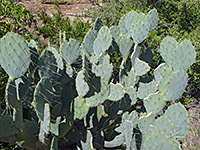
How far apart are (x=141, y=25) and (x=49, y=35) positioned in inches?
77.7

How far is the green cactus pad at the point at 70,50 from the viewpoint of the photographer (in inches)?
84.2

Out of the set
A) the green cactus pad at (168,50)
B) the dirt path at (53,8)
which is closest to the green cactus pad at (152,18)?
the green cactus pad at (168,50)

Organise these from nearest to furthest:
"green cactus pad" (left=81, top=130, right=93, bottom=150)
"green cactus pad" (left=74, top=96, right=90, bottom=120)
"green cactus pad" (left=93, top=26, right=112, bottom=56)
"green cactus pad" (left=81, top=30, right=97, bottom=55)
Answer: "green cactus pad" (left=74, top=96, right=90, bottom=120) → "green cactus pad" (left=81, top=130, right=93, bottom=150) → "green cactus pad" (left=93, top=26, right=112, bottom=56) → "green cactus pad" (left=81, top=30, right=97, bottom=55)

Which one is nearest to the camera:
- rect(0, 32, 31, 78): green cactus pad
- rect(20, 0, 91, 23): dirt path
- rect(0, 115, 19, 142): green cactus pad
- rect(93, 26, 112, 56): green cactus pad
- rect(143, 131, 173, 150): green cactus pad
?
rect(143, 131, 173, 150): green cactus pad

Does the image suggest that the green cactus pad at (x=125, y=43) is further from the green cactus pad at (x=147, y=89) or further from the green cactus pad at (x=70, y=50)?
the green cactus pad at (x=70, y=50)

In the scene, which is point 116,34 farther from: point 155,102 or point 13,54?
point 13,54

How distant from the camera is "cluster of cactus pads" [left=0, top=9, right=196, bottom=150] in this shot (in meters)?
1.71

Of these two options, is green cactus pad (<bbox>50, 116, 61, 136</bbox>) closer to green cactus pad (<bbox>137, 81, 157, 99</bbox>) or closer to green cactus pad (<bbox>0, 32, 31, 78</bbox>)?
green cactus pad (<bbox>0, 32, 31, 78</bbox>)

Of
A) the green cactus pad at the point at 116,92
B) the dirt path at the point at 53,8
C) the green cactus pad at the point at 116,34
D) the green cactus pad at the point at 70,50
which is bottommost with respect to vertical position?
the green cactus pad at the point at 116,92

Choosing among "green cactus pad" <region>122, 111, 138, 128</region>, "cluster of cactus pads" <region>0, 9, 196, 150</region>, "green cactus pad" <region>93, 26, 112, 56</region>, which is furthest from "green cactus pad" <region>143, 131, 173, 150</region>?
"green cactus pad" <region>93, 26, 112, 56</region>

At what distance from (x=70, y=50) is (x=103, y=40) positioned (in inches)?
15.8

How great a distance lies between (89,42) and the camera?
2.63m

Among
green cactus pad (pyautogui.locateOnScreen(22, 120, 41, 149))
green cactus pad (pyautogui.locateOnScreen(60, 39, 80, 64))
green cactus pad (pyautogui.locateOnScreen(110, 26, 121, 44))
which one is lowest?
green cactus pad (pyautogui.locateOnScreen(22, 120, 41, 149))

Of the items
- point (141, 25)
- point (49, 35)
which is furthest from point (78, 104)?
point (49, 35)
